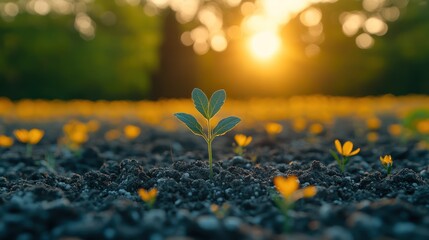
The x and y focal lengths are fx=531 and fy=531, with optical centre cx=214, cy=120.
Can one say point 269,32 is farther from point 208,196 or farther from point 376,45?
point 208,196

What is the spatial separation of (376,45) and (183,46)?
445 inches

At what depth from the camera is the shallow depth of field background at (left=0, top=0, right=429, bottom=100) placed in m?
26.6

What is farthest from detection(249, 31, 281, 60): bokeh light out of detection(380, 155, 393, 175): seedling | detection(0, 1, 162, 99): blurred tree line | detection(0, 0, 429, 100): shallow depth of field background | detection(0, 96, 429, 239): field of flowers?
detection(380, 155, 393, 175): seedling

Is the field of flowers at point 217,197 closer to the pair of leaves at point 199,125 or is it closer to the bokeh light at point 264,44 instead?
the pair of leaves at point 199,125

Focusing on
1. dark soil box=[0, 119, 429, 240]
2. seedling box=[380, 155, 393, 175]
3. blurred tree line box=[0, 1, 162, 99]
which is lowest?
dark soil box=[0, 119, 429, 240]

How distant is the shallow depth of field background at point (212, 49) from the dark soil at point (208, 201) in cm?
2279

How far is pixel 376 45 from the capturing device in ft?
98.4

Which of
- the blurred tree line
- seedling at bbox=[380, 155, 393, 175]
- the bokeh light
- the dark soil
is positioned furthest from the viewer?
the bokeh light

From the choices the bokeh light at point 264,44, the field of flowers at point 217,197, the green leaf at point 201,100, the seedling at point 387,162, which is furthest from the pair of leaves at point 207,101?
the bokeh light at point 264,44

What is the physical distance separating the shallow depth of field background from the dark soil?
22.8m

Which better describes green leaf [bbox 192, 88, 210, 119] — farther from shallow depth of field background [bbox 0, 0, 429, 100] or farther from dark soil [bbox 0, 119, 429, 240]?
shallow depth of field background [bbox 0, 0, 429, 100]

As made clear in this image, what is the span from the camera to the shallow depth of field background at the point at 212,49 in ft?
87.2

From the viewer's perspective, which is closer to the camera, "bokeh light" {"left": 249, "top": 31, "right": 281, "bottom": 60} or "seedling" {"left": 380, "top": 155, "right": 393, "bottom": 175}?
"seedling" {"left": 380, "top": 155, "right": 393, "bottom": 175}

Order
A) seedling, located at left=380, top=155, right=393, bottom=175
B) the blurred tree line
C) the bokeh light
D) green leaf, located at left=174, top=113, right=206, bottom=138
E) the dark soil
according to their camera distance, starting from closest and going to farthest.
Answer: the dark soil → green leaf, located at left=174, top=113, right=206, bottom=138 → seedling, located at left=380, top=155, right=393, bottom=175 → the blurred tree line → the bokeh light
